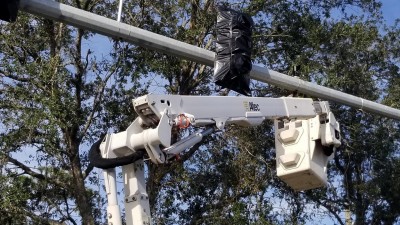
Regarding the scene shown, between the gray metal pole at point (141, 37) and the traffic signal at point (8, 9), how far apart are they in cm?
22

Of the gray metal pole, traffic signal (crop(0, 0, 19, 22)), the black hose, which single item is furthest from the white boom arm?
traffic signal (crop(0, 0, 19, 22))

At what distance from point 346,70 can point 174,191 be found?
478cm

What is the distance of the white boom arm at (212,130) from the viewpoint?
23.5ft

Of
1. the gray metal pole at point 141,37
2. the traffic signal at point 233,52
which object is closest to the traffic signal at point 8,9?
the gray metal pole at point 141,37

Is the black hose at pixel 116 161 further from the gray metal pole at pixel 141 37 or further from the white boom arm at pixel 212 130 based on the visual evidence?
the gray metal pole at pixel 141 37

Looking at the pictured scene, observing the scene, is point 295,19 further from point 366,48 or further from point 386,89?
point 386,89

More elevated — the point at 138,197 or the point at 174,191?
the point at 174,191

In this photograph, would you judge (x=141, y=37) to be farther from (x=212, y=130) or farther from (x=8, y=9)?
(x=212, y=130)

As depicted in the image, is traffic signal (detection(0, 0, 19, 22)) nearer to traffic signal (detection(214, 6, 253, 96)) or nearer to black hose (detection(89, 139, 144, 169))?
black hose (detection(89, 139, 144, 169))

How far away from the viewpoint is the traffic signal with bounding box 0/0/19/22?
19.0 feet

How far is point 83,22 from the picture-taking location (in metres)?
6.53

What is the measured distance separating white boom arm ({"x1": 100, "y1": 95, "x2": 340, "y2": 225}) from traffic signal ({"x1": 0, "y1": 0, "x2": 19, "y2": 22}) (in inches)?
70.8

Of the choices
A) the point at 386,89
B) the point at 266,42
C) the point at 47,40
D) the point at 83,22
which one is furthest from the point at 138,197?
the point at 386,89

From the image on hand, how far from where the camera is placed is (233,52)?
814cm
